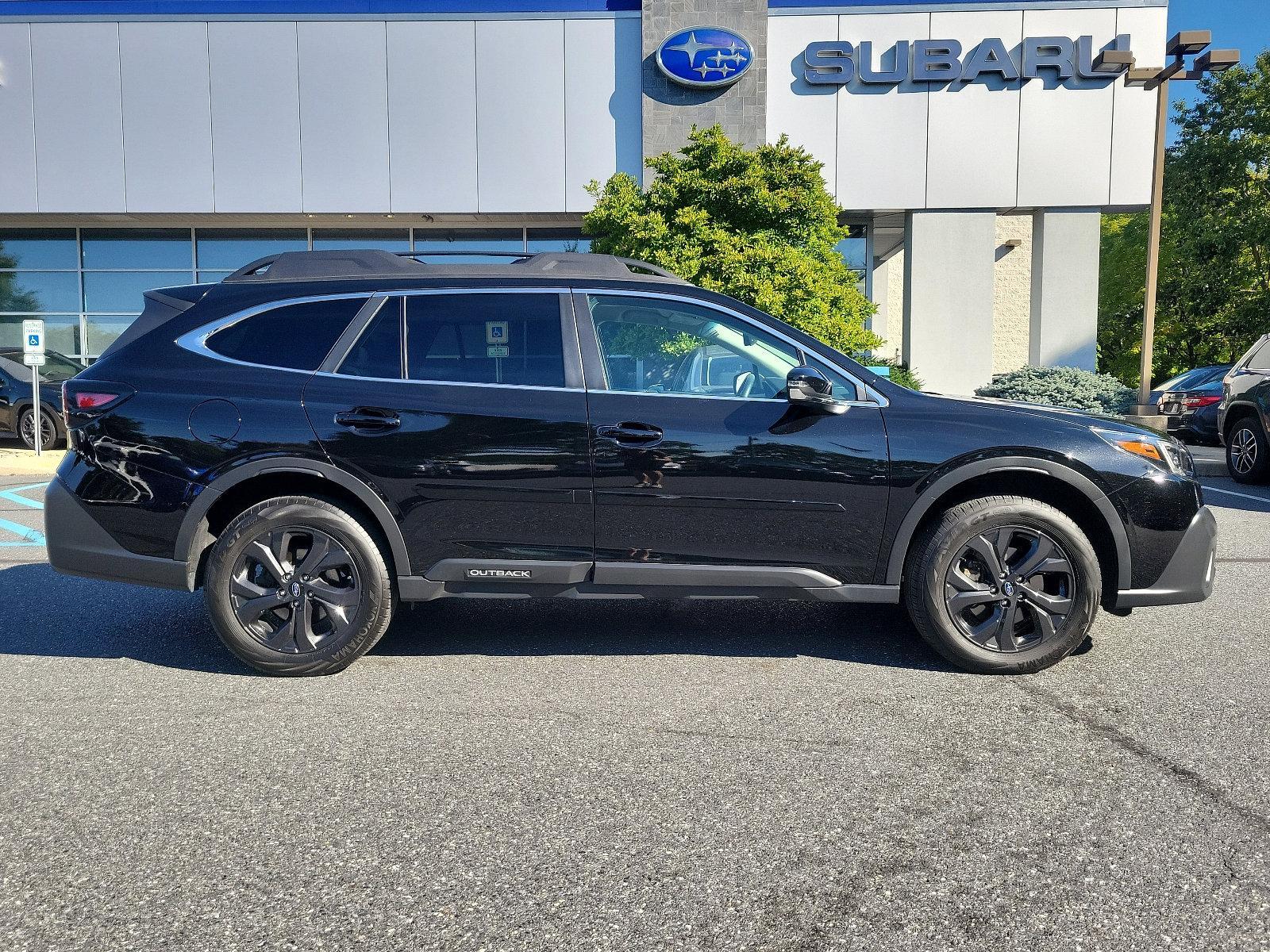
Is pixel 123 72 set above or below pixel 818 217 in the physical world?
above

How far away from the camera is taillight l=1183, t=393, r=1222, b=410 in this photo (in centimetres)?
1608

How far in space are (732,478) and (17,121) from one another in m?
21.6

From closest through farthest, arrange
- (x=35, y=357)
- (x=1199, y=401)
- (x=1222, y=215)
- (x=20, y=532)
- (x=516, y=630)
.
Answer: (x=516, y=630), (x=20, y=532), (x=35, y=357), (x=1199, y=401), (x=1222, y=215)

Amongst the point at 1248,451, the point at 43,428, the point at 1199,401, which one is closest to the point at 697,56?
the point at 1199,401

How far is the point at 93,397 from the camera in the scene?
14.6 ft

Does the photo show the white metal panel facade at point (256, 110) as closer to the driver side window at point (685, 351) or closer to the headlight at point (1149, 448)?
the driver side window at point (685, 351)

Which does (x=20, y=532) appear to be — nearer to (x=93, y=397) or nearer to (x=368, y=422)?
(x=93, y=397)

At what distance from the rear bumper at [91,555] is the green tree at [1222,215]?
→ 33762 mm

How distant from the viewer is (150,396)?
14.5 feet

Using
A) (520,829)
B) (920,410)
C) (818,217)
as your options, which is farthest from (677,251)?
(520,829)

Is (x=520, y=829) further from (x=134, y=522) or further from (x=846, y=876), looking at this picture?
(x=134, y=522)

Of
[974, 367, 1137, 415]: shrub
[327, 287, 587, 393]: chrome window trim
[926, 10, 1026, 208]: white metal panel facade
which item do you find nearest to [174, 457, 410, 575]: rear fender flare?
[327, 287, 587, 393]: chrome window trim

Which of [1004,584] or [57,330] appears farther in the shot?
[57,330]

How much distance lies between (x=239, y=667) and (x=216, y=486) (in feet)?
2.81
